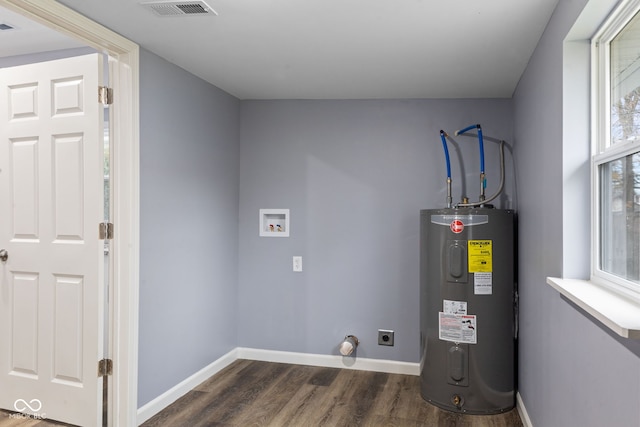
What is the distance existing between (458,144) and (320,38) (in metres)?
1.60

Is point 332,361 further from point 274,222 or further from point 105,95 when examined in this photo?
point 105,95

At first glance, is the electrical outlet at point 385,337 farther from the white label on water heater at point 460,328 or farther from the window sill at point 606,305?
the window sill at point 606,305

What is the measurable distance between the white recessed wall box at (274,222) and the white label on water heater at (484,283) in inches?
63.1

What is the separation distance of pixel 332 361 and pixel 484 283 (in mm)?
1473

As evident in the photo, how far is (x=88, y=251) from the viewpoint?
8.47ft

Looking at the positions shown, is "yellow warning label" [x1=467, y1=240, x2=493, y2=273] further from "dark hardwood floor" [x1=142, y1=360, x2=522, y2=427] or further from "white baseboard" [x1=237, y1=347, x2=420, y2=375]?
"white baseboard" [x1=237, y1=347, x2=420, y2=375]

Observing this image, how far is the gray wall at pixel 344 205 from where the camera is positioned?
3666 mm

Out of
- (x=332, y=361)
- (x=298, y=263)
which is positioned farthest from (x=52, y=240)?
(x=332, y=361)

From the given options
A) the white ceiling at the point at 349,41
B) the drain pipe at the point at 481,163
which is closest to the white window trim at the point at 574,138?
the white ceiling at the point at 349,41

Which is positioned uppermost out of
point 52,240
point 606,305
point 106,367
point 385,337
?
point 52,240

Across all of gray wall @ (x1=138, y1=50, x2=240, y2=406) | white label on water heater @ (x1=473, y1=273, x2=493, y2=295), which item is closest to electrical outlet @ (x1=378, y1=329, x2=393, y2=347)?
white label on water heater @ (x1=473, y1=273, x2=493, y2=295)

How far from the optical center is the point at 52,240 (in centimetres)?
269

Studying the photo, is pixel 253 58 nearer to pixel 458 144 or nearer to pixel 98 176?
pixel 98 176

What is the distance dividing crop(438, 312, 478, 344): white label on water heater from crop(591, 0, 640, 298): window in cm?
122
